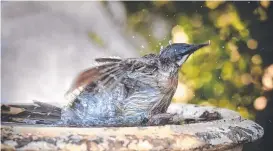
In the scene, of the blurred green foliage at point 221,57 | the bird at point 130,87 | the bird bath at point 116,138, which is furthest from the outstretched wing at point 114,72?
the blurred green foliage at point 221,57

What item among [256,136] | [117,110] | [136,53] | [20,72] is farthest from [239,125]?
A: [20,72]

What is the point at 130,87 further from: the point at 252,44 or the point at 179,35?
the point at 252,44

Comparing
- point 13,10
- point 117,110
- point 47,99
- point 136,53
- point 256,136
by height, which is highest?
point 13,10

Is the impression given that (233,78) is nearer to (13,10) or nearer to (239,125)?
(13,10)

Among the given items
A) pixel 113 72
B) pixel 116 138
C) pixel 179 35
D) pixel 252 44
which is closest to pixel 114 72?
pixel 113 72

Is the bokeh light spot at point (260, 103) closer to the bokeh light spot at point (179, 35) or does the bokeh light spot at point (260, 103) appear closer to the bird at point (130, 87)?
the bokeh light spot at point (179, 35)

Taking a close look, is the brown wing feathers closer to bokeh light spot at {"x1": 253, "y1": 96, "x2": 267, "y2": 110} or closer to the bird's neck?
the bird's neck
